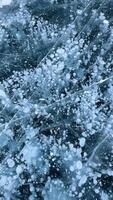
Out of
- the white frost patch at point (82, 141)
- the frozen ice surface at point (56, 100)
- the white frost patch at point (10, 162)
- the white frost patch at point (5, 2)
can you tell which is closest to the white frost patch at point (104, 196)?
the frozen ice surface at point (56, 100)

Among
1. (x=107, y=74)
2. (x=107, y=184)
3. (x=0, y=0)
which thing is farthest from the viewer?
(x=0, y=0)

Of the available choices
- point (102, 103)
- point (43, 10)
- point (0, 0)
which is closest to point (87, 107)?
point (102, 103)

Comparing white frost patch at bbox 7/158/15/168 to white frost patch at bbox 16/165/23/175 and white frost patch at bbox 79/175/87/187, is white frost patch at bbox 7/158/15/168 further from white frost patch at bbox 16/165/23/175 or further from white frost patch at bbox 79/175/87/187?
white frost patch at bbox 79/175/87/187

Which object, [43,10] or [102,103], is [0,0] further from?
[102,103]

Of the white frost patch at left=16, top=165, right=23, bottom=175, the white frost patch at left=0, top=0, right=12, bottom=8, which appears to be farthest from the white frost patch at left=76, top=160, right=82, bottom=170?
the white frost patch at left=0, top=0, right=12, bottom=8

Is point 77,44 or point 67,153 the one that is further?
point 77,44

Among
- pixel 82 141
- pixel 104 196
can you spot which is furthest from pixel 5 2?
pixel 104 196

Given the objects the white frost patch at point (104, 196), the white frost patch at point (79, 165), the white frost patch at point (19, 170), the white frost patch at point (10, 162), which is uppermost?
the white frost patch at point (79, 165)

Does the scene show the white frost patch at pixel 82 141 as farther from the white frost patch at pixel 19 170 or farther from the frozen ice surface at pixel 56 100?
the white frost patch at pixel 19 170
